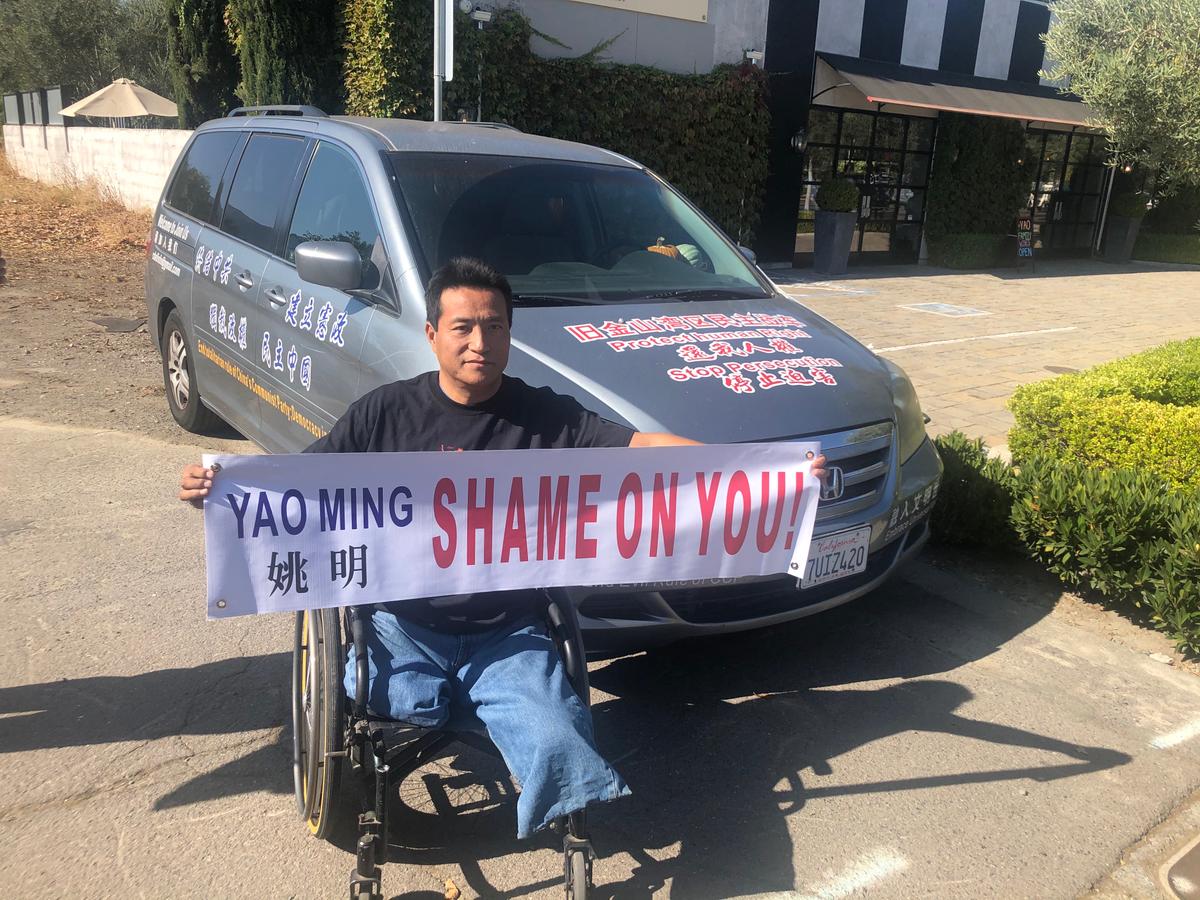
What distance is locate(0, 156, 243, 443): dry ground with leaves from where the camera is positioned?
698 cm

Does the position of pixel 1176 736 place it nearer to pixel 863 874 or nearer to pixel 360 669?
pixel 863 874

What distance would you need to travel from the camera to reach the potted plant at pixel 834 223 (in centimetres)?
1602

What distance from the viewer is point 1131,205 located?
2131 cm

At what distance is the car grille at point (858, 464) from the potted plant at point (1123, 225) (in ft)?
68.8

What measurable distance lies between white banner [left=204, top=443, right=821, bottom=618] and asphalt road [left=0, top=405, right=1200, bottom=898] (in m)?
0.79

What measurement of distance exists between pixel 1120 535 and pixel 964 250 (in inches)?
605

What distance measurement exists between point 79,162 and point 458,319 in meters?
21.5

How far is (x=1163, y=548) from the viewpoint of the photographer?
13.3 ft

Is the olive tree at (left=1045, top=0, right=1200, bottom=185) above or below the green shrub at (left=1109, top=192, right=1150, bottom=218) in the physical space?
above

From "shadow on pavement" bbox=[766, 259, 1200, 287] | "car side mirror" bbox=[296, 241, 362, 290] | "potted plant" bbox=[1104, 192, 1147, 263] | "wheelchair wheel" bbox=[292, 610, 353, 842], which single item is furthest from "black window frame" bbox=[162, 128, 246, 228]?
"potted plant" bbox=[1104, 192, 1147, 263]

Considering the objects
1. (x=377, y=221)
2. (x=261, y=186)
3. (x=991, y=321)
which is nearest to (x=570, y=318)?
(x=377, y=221)

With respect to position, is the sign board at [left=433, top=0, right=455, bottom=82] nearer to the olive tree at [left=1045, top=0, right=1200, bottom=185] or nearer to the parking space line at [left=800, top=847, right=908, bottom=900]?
the olive tree at [left=1045, top=0, right=1200, bottom=185]

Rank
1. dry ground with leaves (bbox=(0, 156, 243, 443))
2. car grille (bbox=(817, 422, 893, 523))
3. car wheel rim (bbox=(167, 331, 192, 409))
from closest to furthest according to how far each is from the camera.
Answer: car grille (bbox=(817, 422, 893, 523)) → car wheel rim (bbox=(167, 331, 192, 409)) → dry ground with leaves (bbox=(0, 156, 243, 443))

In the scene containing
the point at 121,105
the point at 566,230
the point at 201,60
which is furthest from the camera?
the point at 121,105
